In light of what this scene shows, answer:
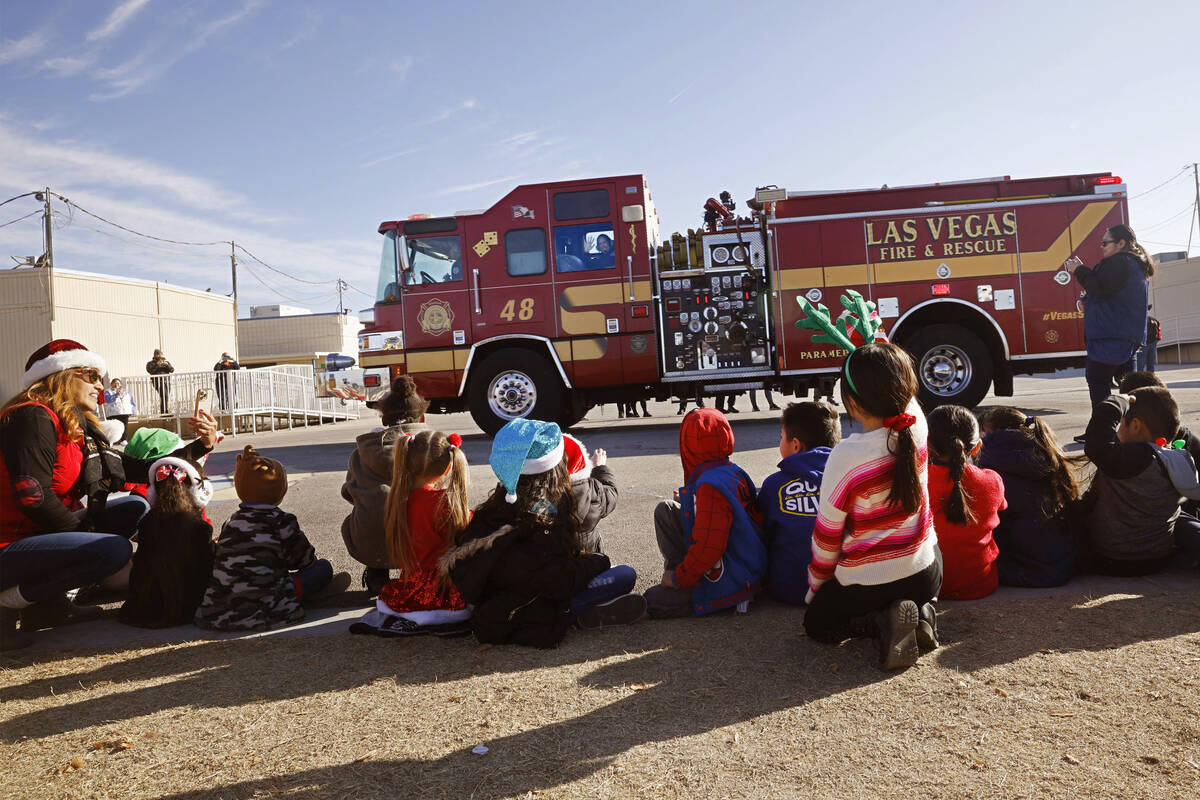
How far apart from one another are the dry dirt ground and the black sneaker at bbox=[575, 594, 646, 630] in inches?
3.3

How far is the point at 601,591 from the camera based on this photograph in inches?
150

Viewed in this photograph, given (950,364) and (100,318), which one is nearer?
(950,364)

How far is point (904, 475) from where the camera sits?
9.53 ft

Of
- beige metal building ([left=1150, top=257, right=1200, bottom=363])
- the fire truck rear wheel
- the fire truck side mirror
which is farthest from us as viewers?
beige metal building ([left=1150, top=257, right=1200, bottom=363])

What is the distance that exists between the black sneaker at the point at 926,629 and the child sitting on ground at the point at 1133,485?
1281mm

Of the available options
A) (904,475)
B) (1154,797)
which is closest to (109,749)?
(904,475)

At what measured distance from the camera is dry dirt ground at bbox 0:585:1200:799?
234cm

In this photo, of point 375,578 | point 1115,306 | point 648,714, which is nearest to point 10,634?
point 375,578

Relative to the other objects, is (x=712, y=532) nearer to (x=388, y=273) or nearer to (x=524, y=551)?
(x=524, y=551)

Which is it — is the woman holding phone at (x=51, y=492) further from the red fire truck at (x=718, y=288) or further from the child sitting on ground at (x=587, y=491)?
the red fire truck at (x=718, y=288)

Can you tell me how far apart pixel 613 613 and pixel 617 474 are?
172 inches

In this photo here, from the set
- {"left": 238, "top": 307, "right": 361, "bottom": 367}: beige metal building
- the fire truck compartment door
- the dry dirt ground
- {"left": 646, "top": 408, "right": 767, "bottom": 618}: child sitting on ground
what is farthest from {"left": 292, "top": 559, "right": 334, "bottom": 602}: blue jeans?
{"left": 238, "top": 307, "right": 361, "bottom": 367}: beige metal building

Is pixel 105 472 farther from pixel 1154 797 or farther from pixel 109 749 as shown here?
pixel 1154 797

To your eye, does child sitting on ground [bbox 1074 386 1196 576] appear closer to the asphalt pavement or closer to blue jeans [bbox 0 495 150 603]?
the asphalt pavement
